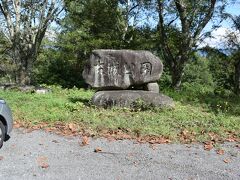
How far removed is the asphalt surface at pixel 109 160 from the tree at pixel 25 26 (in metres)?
12.6

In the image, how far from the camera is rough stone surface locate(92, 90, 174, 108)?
1130 centimetres

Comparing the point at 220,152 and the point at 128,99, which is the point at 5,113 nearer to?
the point at 220,152

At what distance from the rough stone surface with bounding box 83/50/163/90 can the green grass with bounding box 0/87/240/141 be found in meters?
0.88

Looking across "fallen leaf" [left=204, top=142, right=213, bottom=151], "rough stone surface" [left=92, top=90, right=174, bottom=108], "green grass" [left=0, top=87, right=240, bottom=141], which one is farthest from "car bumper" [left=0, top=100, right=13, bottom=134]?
"rough stone surface" [left=92, top=90, right=174, bottom=108]

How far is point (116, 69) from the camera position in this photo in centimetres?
1192

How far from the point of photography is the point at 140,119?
988cm

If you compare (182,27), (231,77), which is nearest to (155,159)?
(182,27)

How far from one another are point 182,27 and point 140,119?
10.6m

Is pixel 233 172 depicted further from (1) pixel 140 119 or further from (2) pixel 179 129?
(1) pixel 140 119

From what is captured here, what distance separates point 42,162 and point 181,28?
14.8m

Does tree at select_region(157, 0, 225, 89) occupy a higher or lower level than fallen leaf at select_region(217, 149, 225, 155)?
higher

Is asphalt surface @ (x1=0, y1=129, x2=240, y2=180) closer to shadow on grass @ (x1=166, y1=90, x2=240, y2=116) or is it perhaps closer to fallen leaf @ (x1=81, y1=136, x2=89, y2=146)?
fallen leaf @ (x1=81, y1=136, x2=89, y2=146)

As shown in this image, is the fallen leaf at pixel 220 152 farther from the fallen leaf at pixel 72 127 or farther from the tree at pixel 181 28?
the tree at pixel 181 28

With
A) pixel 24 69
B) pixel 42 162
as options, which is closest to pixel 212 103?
pixel 42 162
